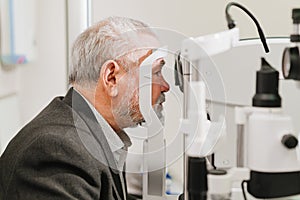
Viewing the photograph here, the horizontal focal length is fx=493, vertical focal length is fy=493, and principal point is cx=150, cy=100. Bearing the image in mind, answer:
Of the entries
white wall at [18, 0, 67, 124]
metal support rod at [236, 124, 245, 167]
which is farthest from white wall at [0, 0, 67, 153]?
metal support rod at [236, 124, 245, 167]

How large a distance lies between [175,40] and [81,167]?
34 cm

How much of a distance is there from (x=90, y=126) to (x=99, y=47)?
186 mm

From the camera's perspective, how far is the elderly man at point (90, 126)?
3.28 ft

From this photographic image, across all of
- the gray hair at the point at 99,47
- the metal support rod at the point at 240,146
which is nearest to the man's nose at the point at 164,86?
the gray hair at the point at 99,47

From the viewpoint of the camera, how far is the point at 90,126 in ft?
3.71

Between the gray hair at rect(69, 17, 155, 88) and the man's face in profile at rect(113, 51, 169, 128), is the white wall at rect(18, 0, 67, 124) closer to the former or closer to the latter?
the gray hair at rect(69, 17, 155, 88)

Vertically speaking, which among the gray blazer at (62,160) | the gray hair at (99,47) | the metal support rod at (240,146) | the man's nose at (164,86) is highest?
the gray hair at (99,47)

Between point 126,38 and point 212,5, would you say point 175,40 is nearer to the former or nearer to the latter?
point 126,38

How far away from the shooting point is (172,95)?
1.06m

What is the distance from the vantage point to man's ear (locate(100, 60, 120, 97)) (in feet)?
3.67

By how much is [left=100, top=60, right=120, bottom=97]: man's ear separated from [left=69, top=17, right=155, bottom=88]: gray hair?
16 mm

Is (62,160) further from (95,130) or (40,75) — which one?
(40,75)

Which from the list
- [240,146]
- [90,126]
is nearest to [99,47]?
[90,126]

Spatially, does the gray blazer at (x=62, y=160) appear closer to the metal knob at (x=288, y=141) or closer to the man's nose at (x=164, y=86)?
the man's nose at (x=164, y=86)
